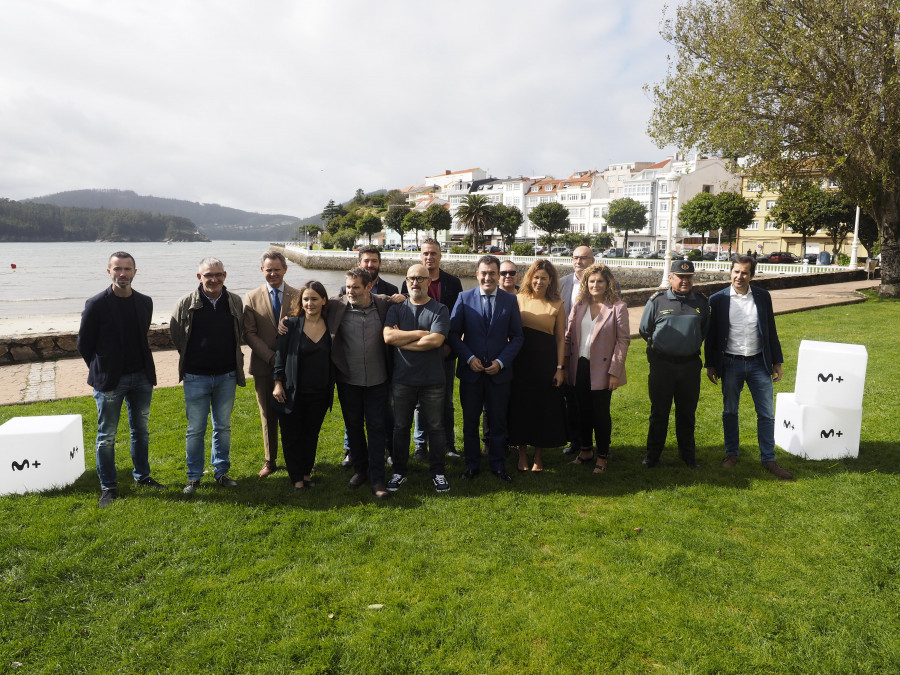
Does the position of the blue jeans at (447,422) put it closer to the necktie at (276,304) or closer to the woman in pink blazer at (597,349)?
the woman in pink blazer at (597,349)

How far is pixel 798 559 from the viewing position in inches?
148

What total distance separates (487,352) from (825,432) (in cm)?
348

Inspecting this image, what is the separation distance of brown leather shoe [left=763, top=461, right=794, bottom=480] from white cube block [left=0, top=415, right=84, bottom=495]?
6.49 meters

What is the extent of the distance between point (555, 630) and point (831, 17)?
19.2 meters

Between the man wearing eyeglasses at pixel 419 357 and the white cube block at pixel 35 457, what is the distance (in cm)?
293

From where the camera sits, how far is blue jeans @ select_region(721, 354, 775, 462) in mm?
5227

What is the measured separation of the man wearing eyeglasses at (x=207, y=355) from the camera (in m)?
4.72

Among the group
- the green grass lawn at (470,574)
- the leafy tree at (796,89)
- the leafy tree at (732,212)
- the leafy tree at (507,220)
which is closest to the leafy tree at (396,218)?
the leafy tree at (507,220)

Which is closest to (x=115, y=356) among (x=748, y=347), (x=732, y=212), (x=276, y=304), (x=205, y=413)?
(x=205, y=413)

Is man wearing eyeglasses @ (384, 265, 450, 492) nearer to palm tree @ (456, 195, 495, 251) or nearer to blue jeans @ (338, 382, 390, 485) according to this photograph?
blue jeans @ (338, 382, 390, 485)

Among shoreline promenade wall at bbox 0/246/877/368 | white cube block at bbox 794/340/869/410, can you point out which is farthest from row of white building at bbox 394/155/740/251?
white cube block at bbox 794/340/869/410

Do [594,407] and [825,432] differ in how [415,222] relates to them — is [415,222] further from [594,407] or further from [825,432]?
[825,432]

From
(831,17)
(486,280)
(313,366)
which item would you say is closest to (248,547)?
(313,366)

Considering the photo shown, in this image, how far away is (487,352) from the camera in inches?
199
